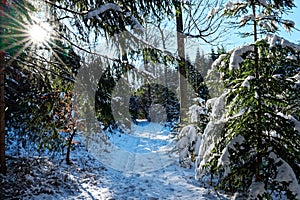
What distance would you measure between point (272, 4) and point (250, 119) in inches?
Answer: 66.8

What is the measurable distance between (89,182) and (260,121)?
448cm

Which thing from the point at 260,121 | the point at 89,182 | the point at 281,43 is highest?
the point at 281,43

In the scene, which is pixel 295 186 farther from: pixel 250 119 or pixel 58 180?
pixel 58 180

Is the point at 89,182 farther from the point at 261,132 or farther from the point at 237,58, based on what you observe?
the point at 237,58

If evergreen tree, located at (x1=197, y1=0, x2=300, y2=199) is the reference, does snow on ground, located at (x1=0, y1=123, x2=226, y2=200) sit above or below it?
below

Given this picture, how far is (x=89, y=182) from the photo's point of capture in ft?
19.6

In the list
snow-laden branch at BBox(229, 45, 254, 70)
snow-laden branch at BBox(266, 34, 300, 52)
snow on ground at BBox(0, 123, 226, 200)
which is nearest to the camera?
snow-laden branch at BBox(229, 45, 254, 70)

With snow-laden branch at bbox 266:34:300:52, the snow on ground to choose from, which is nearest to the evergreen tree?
snow-laden branch at bbox 266:34:300:52

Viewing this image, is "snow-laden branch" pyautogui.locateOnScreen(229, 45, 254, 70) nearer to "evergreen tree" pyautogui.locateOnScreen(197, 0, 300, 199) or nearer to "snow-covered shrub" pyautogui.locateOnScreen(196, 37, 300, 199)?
"evergreen tree" pyautogui.locateOnScreen(197, 0, 300, 199)

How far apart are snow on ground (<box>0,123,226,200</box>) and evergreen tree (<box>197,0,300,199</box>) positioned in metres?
1.23

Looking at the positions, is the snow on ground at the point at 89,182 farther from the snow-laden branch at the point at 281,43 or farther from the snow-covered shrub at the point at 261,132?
the snow-laden branch at the point at 281,43

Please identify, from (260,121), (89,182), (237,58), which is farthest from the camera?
(89,182)

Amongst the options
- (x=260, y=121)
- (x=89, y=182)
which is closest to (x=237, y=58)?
(x=260, y=121)

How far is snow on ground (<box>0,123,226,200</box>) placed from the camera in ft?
15.9
